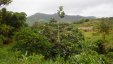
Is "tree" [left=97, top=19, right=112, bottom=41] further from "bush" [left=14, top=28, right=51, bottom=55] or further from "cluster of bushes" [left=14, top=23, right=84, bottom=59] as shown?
"bush" [left=14, top=28, right=51, bottom=55]

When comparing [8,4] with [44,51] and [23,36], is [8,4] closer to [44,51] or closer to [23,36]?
[23,36]

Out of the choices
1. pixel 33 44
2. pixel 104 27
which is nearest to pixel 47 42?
pixel 33 44

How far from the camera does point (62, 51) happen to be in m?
36.7

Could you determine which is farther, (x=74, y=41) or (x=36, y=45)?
(x=74, y=41)

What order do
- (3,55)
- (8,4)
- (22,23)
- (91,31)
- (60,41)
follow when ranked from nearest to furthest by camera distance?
1. (3,55)
2. (60,41)
3. (8,4)
4. (22,23)
5. (91,31)

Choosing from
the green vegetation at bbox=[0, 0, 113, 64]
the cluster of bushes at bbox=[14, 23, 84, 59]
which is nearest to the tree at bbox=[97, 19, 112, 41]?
the green vegetation at bbox=[0, 0, 113, 64]

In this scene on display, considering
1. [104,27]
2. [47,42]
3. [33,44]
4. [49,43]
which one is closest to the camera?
[33,44]

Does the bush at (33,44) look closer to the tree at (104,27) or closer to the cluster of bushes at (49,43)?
the cluster of bushes at (49,43)

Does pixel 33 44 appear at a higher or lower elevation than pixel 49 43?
higher

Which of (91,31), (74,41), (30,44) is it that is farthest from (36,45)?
(91,31)

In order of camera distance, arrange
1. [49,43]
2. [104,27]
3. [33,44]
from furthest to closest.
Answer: [104,27]
[49,43]
[33,44]

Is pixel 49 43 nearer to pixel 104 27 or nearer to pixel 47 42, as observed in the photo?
pixel 47 42

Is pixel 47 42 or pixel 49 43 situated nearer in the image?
pixel 47 42

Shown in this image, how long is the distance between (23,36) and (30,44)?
2.08 m
